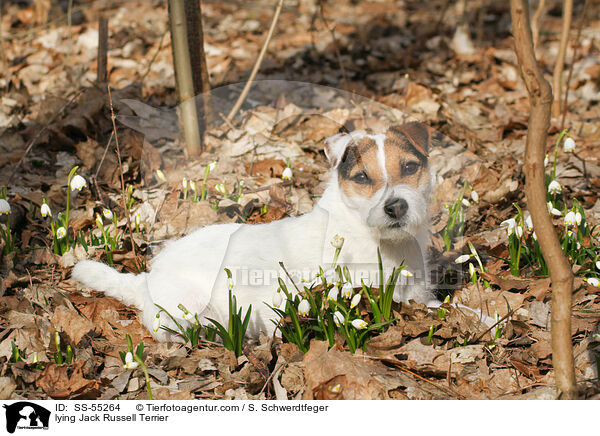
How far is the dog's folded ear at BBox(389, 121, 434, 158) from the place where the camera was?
2.87m

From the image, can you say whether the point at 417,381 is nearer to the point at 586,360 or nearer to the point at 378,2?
the point at 586,360

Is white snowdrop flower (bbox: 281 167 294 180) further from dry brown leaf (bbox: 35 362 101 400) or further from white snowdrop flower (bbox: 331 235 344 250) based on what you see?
dry brown leaf (bbox: 35 362 101 400)

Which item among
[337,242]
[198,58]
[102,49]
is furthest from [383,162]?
[102,49]

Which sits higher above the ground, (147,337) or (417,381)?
(147,337)

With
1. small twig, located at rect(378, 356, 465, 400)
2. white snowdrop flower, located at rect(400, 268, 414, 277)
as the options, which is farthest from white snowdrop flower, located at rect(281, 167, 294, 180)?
small twig, located at rect(378, 356, 465, 400)

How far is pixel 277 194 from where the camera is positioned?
3.30m

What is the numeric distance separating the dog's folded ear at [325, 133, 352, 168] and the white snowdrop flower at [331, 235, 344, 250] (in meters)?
0.39

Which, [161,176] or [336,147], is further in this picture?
[161,176]

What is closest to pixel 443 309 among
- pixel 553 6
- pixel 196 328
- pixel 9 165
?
pixel 196 328

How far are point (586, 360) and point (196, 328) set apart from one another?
205 centimetres

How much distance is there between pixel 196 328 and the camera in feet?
9.85

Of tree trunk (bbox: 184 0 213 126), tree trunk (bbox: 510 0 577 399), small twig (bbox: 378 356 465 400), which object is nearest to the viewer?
tree trunk (bbox: 510 0 577 399)
